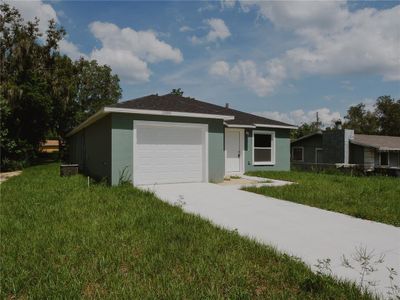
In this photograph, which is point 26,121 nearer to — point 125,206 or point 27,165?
point 27,165

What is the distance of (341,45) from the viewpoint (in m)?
10.8

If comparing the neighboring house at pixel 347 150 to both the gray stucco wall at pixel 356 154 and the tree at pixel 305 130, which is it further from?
the tree at pixel 305 130

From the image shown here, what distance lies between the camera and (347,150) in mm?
23422

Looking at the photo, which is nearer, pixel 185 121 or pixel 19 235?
pixel 19 235

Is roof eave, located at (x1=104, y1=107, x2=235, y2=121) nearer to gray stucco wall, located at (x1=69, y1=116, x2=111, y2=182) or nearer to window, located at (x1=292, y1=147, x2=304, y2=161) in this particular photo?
gray stucco wall, located at (x1=69, y1=116, x2=111, y2=182)

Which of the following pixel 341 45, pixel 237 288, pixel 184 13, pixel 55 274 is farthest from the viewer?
pixel 341 45

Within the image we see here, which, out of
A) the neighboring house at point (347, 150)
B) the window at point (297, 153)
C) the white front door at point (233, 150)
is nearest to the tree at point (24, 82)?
the white front door at point (233, 150)

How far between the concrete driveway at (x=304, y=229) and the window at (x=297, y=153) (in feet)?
65.8

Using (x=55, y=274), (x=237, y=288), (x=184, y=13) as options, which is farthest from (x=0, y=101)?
(x=237, y=288)

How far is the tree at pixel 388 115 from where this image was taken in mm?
46312

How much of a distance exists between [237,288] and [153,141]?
8.53m

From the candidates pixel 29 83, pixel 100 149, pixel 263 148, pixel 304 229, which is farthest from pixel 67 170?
pixel 304 229

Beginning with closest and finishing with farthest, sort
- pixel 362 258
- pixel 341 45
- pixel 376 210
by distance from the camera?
pixel 362 258, pixel 376 210, pixel 341 45

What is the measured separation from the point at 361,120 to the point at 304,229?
51.4m
